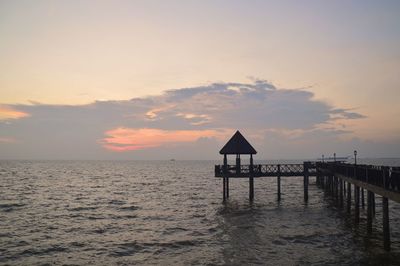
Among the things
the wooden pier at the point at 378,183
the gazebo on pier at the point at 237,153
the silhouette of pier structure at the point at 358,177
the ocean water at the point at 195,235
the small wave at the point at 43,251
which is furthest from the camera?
the gazebo on pier at the point at 237,153

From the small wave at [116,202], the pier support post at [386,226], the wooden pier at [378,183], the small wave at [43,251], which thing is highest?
the wooden pier at [378,183]

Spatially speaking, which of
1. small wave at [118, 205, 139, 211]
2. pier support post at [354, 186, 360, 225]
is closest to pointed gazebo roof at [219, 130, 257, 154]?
small wave at [118, 205, 139, 211]

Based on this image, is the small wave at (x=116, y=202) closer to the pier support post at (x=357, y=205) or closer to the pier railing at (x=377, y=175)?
the pier railing at (x=377, y=175)

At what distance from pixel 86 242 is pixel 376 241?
15.7 meters

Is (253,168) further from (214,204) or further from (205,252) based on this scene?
(205,252)

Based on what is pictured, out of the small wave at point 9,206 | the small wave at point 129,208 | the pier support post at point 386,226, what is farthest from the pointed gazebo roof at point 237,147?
the small wave at point 9,206

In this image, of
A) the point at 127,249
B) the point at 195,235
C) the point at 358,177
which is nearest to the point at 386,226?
the point at 358,177

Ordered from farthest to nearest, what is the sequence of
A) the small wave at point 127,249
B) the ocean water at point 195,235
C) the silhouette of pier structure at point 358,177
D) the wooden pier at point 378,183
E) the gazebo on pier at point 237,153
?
1. the gazebo on pier at point 237,153
2. the small wave at point 127,249
3. the ocean water at point 195,235
4. the silhouette of pier structure at point 358,177
5. the wooden pier at point 378,183

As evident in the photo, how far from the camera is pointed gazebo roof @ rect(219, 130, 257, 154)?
1406 inches

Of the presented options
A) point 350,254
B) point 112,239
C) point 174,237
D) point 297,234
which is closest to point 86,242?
point 112,239

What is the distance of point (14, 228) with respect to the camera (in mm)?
25969

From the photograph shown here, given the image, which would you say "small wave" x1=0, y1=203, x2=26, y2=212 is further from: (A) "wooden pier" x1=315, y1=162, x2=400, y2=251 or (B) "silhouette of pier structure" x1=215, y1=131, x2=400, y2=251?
(A) "wooden pier" x1=315, y1=162, x2=400, y2=251

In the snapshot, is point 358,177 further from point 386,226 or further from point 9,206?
point 9,206

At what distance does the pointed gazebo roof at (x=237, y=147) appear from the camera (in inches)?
1406
